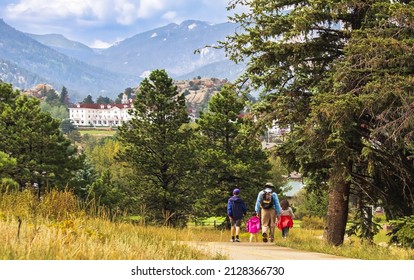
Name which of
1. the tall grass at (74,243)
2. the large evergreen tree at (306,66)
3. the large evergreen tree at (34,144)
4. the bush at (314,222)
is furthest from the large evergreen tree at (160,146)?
the tall grass at (74,243)

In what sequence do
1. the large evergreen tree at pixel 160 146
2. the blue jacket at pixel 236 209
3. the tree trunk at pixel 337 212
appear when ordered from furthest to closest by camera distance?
the large evergreen tree at pixel 160 146 → the blue jacket at pixel 236 209 → the tree trunk at pixel 337 212

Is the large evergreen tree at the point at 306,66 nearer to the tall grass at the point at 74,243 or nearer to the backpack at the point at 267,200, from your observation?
the backpack at the point at 267,200

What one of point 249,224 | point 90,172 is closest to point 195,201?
point 90,172

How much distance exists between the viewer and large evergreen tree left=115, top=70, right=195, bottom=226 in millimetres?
37938

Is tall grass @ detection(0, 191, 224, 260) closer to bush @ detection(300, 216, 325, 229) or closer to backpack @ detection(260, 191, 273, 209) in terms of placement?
backpack @ detection(260, 191, 273, 209)

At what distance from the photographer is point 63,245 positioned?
706 centimetres

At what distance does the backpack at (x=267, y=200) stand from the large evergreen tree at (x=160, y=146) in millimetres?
22649

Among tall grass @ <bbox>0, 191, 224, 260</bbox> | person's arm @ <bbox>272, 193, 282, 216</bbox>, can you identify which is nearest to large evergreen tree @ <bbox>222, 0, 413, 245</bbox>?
person's arm @ <bbox>272, 193, 282, 216</bbox>

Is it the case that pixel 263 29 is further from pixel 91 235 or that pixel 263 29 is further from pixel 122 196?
pixel 122 196

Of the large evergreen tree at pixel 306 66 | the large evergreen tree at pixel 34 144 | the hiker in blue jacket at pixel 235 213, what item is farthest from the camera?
the large evergreen tree at pixel 34 144

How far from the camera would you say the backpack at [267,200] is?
14.8 meters

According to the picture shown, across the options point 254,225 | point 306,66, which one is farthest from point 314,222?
point 306,66

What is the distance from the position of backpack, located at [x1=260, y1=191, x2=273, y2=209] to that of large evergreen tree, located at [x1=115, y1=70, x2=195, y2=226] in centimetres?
2265
